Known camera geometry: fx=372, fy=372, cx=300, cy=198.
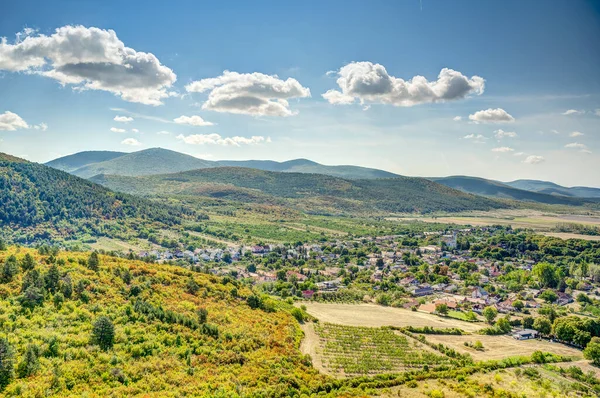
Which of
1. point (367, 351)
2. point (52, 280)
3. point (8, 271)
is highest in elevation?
point (8, 271)

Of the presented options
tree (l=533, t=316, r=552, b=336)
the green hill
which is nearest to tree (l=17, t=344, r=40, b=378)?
tree (l=533, t=316, r=552, b=336)

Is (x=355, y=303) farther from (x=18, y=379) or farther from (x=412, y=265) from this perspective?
(x=18, y=379)

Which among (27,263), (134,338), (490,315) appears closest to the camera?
(134,338)

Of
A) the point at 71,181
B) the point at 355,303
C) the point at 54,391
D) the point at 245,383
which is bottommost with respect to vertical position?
the point at 355,303

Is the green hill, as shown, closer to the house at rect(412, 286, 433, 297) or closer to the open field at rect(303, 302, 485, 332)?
the open field at rect(303, 302, 485, 332)

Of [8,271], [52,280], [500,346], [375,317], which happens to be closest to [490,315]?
[500,346]

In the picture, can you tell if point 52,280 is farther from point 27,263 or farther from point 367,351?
point 367,351

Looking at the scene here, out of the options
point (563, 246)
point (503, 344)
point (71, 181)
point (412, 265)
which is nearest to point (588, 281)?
point (563, 246)
